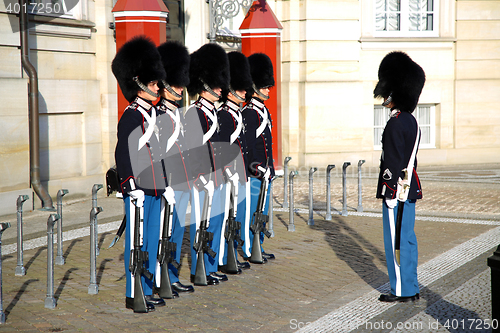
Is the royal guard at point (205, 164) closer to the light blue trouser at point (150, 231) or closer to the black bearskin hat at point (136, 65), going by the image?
the light blue trouser at point (150, 231)

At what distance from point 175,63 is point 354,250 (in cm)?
312

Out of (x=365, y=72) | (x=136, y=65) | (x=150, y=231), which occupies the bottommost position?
(x=150, y=231)

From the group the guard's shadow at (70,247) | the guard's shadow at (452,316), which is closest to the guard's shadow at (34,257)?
the guard's shadow at (70,247)

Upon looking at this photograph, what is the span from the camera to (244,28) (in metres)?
11.6

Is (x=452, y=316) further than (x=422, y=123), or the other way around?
(x=422, y=123)

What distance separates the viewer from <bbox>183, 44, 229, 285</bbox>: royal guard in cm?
563

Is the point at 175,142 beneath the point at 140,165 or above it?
above

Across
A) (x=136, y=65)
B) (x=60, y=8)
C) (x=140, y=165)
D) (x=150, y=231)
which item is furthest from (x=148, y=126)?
(x=60, y=8)

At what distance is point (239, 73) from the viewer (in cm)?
642

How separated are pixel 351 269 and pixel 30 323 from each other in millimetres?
3204

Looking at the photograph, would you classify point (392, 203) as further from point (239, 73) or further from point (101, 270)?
point (101, 270)

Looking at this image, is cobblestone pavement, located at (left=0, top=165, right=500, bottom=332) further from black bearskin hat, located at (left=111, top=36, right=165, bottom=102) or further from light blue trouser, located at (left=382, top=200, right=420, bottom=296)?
black bearskin hat, located at (left=111, top=36, right=165, bottom=102)

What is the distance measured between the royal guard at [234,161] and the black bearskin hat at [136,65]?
1.11 meters

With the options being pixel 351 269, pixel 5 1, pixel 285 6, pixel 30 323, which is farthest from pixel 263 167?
pixel 285 6
